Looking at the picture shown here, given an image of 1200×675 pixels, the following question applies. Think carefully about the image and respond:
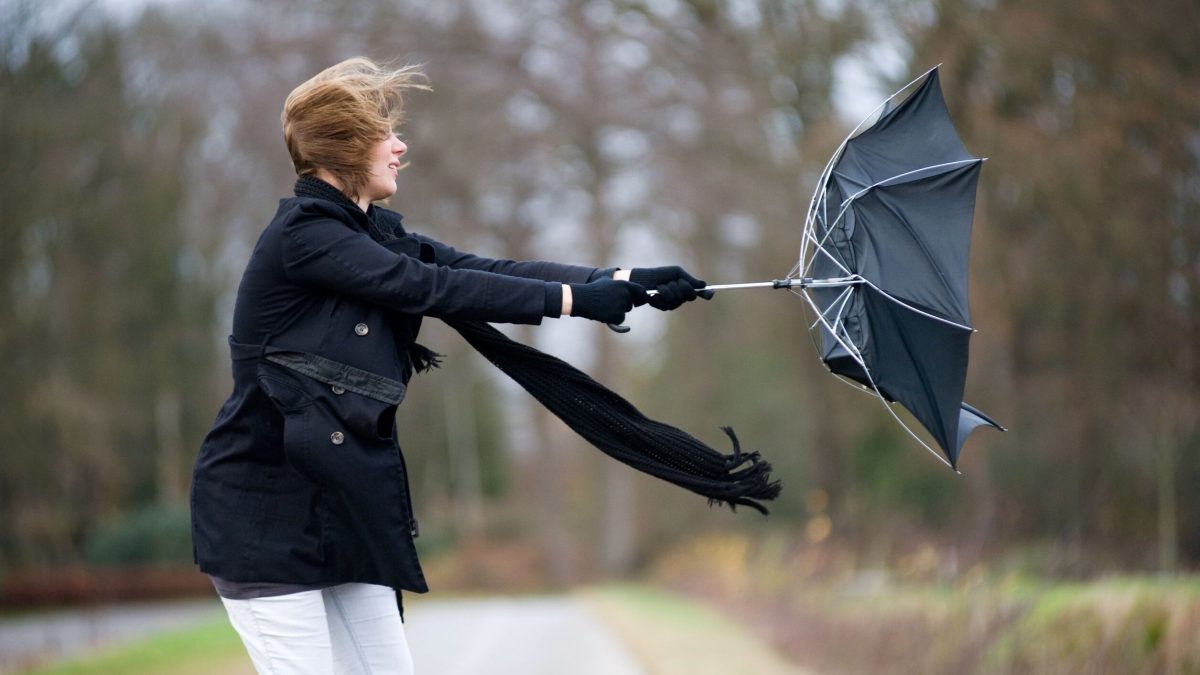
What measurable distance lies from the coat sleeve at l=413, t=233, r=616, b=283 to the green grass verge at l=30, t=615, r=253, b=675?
6964 mm

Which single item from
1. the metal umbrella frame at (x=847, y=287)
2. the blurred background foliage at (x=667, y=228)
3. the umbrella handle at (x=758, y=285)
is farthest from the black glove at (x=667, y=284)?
the blurred background foliage at (x=667, y=228)

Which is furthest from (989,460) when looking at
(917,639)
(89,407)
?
(89,407)

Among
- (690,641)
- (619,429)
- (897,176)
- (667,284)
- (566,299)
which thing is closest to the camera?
(566,299)

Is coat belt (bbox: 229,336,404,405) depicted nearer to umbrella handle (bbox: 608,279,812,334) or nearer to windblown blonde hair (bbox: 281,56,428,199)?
windblown blonde hair (bbox: 281,56,428,199)

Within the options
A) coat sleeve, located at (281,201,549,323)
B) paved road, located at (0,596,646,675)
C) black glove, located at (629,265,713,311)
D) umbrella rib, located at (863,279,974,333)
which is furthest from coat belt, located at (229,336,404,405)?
paved road, located at (0,596,646,675)

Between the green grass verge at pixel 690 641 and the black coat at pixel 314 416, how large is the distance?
6396mm

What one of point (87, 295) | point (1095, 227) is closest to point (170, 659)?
point (1095, 227)

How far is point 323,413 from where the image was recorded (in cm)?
327

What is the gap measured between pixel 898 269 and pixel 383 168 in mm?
1639

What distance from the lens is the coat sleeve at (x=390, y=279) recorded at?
3354 millimetres

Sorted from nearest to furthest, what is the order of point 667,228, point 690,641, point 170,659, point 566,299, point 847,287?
point 566,299 < point 847,287 < point 170,659 < point 690,641 < point 667,228

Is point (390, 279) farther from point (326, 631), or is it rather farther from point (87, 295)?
point (87, 295)

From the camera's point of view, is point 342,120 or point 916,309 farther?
point 916,309

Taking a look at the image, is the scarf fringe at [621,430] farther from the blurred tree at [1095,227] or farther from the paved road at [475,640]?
the blurred tree at [1095,227]
